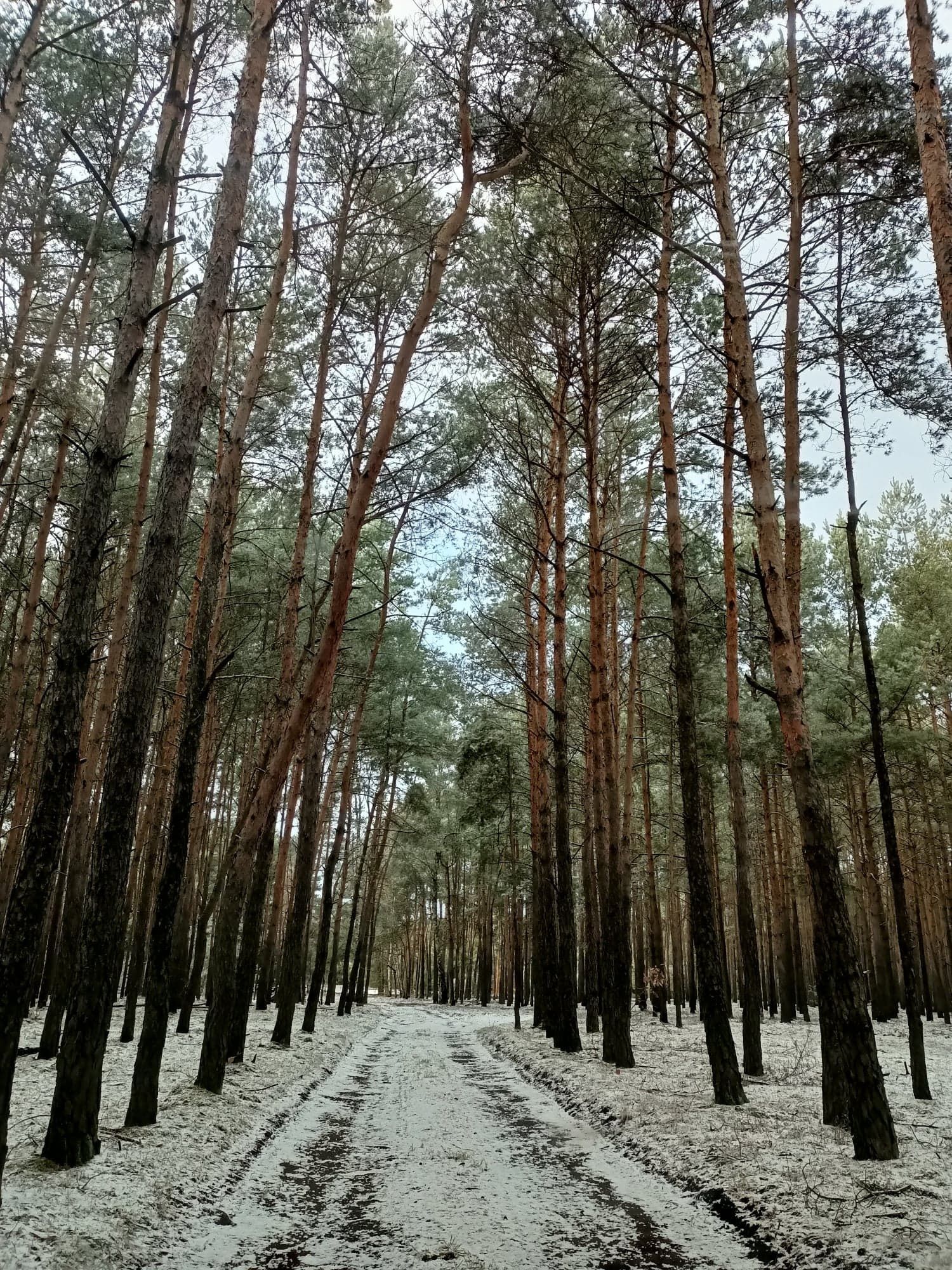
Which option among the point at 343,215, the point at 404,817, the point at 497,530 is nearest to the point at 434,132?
the point at 343,215

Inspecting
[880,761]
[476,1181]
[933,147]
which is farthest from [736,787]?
[933,147]

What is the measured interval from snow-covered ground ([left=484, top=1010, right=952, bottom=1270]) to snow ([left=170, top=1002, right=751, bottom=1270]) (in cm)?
24

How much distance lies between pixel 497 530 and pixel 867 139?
9513 mm

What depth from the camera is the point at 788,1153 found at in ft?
16.3

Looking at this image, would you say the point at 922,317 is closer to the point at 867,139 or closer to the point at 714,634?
the point at 867,139

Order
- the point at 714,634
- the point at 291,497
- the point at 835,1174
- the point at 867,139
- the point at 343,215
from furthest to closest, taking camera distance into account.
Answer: the point at 714,634 < the point at 291,497 < the point at 343,215 < the point at 867,139 < the point at 835,1174

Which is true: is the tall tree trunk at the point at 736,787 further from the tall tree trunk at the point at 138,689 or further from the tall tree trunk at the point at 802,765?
the tall tree trunk at the point at 138,689

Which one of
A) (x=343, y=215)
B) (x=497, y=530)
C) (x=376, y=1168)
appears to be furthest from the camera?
Answer: (x=497, y=530)

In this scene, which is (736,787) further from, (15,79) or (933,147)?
(15,79)

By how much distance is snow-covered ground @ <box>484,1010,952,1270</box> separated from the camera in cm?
344

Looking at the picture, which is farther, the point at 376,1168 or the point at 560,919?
the point at 560,919

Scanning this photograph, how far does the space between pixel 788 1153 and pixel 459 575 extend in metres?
15.2

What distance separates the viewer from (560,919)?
11.5m

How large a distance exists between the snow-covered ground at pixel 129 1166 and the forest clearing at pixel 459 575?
0.04 meters
